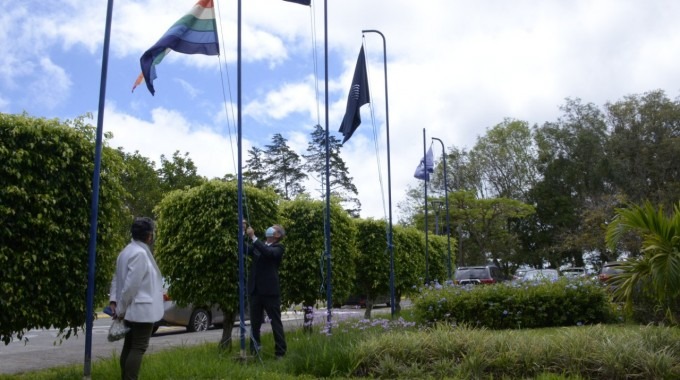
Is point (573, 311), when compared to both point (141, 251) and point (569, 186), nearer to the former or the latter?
point (141, 251)

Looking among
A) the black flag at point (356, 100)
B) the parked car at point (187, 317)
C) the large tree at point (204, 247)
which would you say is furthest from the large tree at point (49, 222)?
the parked car at point (187, 317)

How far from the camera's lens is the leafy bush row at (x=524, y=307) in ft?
45.6

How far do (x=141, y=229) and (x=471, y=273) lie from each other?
74.9 ft

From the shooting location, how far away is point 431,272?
2289cm

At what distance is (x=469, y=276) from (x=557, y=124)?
2732 cm

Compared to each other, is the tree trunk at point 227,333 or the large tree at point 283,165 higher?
the large tree at point 283,165

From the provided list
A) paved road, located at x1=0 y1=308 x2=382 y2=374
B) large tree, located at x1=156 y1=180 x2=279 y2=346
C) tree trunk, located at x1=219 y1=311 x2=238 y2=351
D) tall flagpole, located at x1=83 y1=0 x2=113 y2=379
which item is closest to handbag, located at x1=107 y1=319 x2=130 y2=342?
tall flagpole, located at x1=83 y1=0 x2=113 y2=379

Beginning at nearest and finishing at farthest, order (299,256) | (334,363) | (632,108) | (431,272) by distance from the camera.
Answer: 1. (334,363)
2. (299,256)
3. (431,272)
4. (632,108)

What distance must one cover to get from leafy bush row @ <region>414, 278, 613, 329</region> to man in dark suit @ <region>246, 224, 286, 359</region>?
216 inches

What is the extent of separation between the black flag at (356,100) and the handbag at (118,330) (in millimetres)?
7603

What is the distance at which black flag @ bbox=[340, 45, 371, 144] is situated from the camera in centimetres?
1331

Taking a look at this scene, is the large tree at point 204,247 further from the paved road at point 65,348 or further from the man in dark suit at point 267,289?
the paved road at point 65,348

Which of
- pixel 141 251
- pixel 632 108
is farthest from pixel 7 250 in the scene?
pixel 632 108

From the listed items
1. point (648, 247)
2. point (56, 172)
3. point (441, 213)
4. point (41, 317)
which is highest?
point (441, 213)
